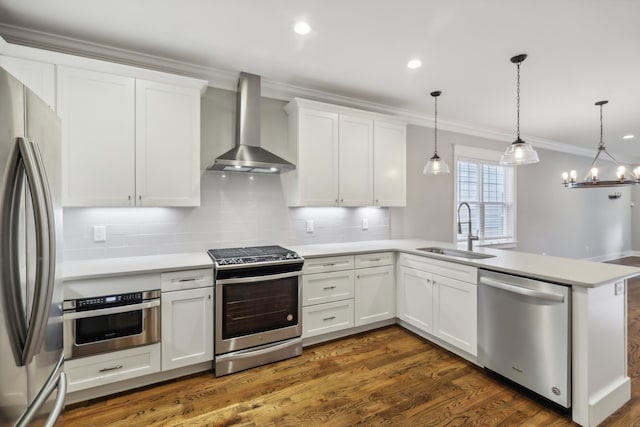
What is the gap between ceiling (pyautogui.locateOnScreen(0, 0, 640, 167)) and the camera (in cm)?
201

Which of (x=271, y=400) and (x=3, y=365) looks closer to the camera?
(x=3, y=365)

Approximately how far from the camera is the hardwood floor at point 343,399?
1.94 m

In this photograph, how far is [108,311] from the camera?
81.3 inches

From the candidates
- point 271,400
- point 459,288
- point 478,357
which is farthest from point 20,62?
point 478,357

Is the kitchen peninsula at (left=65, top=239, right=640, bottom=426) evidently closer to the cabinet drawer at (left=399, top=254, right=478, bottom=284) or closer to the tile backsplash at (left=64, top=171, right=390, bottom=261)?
the cabinet drawer at (left=399, top=254, right=478, bottom=284)

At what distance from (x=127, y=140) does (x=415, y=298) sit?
3041 millimetres

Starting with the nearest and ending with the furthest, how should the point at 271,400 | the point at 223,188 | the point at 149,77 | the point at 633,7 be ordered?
the point at 633,7
the point at 271,400
the point at 149,77
the point at 223,188

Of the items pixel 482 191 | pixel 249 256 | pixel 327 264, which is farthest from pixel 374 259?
pixel 482 191

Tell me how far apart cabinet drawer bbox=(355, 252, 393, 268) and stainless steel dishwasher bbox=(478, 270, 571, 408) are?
103cm

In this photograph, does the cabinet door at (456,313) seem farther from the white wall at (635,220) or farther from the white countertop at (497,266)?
the white wall at (635,220)

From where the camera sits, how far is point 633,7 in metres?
1.97

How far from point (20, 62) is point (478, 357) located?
4130 mm

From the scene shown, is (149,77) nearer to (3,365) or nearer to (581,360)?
(3,365)

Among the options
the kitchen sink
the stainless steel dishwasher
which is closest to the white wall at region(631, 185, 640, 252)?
the kitchen sink
